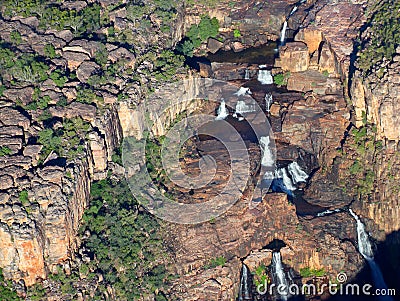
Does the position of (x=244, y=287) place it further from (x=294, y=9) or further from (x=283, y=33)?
(x=294, y=9)

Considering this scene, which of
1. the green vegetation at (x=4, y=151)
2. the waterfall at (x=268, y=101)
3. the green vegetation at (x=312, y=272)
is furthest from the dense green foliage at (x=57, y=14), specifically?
the green vegetation at (x=312, y=272)

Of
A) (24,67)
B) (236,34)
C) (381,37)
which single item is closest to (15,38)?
(24,67)

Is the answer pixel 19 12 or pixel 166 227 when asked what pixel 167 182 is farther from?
pixel 19 12

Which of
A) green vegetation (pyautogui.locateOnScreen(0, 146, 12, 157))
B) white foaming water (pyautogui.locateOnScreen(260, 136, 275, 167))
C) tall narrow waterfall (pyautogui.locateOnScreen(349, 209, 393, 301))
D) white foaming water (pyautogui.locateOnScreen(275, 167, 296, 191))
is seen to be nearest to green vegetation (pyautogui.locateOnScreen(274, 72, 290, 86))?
white foaming water (pyautogui.locateOnScreen(260, 136, 275, 167))

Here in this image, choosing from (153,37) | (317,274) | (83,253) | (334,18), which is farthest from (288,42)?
(83,253)

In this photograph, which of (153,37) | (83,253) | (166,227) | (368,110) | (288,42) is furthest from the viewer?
(288,42)
